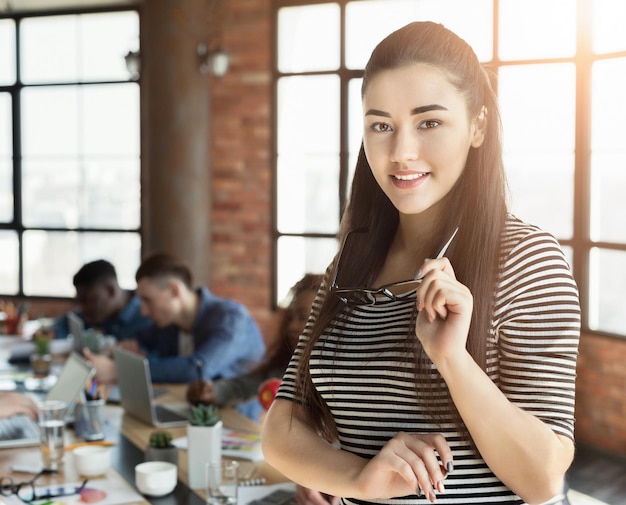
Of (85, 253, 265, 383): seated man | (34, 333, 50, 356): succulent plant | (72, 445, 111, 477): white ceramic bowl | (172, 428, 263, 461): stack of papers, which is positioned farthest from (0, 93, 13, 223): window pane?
(72, 445, 111, 477): white ceramic bowl

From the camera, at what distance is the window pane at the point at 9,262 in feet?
23.0

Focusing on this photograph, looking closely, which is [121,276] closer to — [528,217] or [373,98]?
[528,217]

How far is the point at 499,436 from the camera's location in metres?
1.06

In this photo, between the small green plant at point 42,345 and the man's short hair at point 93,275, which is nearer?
the small green plant at point 42,345

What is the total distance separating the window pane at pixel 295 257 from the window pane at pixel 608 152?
1.91 meters

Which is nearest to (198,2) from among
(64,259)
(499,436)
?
(64,259)

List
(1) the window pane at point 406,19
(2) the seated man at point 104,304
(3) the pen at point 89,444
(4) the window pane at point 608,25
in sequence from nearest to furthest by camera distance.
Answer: (3) the pen at point 89,444 < (2) the seated man at point 104,304 < (4) the window pane at point 608,25 < (1) the window pane at point 406,19

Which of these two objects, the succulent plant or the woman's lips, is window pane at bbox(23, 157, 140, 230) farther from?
the woman's lips

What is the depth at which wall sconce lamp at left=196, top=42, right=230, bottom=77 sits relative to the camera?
5.65 m

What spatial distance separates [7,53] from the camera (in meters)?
6.89

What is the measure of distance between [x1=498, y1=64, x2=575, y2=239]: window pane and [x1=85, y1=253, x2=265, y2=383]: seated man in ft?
6.91

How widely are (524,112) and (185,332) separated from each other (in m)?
2.60

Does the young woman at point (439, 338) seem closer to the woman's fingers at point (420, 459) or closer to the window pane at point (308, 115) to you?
the woman's fingers at point (420, 459)

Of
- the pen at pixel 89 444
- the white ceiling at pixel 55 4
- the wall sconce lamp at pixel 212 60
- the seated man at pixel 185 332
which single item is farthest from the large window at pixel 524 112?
the pen at pixel 89 444
